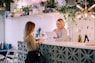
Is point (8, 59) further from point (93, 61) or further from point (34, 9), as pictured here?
point (93, 61)

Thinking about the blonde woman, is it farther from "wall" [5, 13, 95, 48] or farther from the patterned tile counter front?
"wall" [5, 13, 95, 48]

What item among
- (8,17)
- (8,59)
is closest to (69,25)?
(8,59)

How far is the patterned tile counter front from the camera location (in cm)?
308

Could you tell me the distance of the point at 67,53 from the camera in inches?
Answer: 138

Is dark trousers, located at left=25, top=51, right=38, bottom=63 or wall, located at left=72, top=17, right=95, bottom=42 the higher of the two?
wall, located at left=72, top=17, right=95, bottom=42

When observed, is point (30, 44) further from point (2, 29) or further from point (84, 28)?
point (2, 29)

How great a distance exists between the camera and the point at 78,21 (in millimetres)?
7566

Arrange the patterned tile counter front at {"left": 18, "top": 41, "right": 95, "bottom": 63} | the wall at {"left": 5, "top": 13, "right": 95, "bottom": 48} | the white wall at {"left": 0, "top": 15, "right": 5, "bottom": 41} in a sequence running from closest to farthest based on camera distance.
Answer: the patterned tile counter front at {"left": 18, "top": 41, "right": 95, "bottom": 63} → the wall at {"left": 5, "top": 13, "right": 95, "bottom": 48} → the white wall at {"left": 0, "top": 15, "right": 5, "bottom": 41}

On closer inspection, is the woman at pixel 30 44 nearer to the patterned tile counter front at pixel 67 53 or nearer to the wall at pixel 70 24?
the patterned tile counter front at pixel 67 53

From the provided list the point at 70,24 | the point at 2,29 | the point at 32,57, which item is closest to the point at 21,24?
the point at 2,29

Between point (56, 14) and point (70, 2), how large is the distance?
0.95 m

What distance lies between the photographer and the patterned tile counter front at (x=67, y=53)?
10.1 feet

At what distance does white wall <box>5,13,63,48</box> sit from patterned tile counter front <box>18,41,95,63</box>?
316cm

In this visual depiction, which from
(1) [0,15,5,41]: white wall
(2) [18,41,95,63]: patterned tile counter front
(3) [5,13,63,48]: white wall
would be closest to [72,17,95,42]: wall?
(3) [5,13,63,48]: white wall
